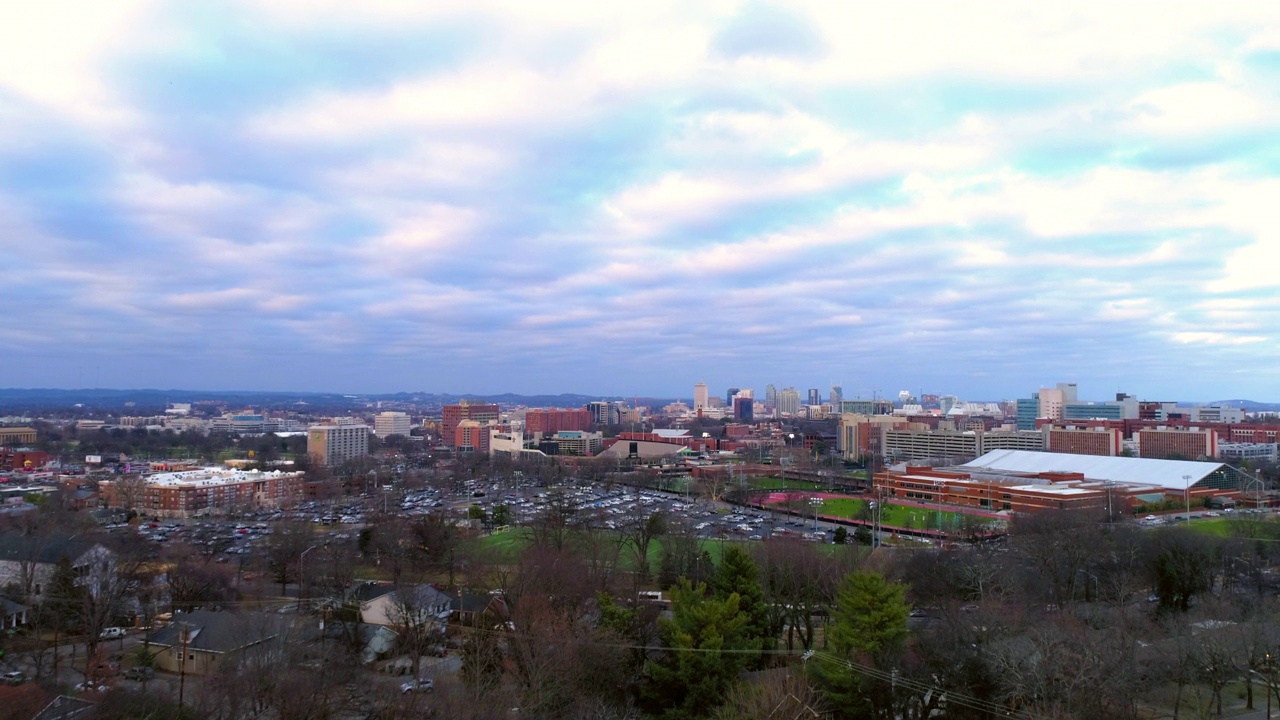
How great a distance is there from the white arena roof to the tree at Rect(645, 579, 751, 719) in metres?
32.6

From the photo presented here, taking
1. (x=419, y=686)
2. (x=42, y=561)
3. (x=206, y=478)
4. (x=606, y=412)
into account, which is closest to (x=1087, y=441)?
(x=206, y=478)

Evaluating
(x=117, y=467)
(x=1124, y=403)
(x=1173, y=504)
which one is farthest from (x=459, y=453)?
(x=1124, y=403)

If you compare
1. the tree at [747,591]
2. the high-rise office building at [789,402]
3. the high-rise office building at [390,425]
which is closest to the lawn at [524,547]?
the tree at [747,591]

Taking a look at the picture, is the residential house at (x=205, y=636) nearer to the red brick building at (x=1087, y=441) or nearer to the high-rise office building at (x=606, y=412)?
the red brick building at (x=1087, y=441)

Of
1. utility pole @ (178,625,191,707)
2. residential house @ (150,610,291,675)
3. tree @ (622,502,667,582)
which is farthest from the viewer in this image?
tree @ (622,502,667,582)

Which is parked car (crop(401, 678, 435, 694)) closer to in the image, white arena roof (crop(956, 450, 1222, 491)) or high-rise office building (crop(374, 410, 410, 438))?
white arena roof (crop(956, 450, 1222, 491))

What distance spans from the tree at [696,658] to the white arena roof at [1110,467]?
107ft

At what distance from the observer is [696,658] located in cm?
1149

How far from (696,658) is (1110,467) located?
37603 mm

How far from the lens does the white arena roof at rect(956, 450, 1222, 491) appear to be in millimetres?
37562

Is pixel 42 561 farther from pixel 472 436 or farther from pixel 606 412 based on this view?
pixel 606 412

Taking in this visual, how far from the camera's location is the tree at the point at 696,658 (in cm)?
1138

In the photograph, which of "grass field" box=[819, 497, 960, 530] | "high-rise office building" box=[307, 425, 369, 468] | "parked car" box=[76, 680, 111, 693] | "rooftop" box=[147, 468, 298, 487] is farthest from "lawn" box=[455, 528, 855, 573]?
"high-rise office building" box=[307, 425, 369, 468]

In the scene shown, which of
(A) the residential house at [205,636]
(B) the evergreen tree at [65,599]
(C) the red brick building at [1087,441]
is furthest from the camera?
(C) the red brick building at [1087,441]
